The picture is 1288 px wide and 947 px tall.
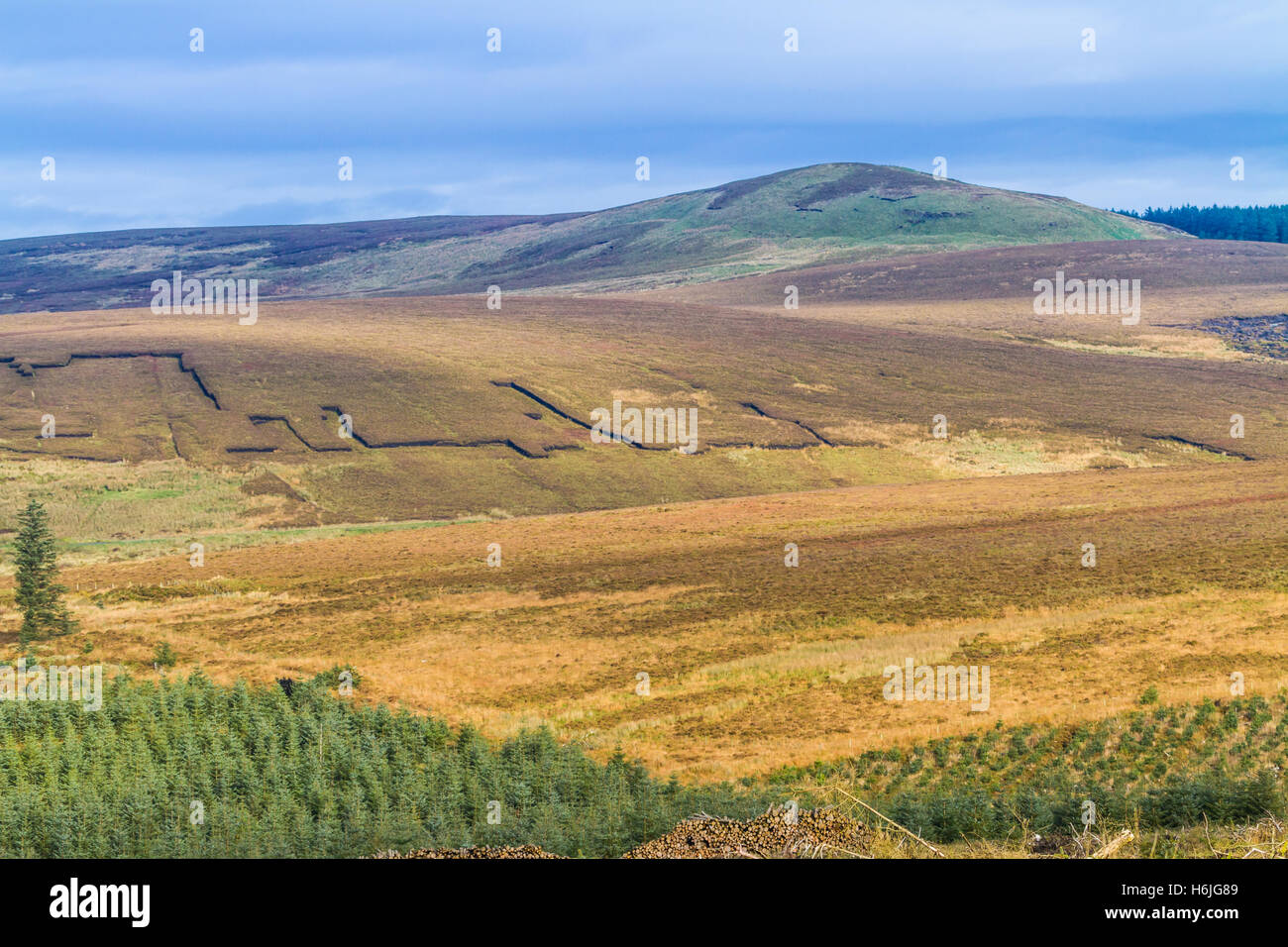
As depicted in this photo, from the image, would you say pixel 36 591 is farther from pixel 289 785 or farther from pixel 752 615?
pixel 752 615

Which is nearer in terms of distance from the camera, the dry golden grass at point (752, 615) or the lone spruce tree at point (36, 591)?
the dry golden grass at point (752, 615)

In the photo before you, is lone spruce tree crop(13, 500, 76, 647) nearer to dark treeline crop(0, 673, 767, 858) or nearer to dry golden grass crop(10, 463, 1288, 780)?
dry golden grass crop(10, 463, 1288, 780)

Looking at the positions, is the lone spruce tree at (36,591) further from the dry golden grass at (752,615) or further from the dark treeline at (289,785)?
the dark treeline at (289,785)

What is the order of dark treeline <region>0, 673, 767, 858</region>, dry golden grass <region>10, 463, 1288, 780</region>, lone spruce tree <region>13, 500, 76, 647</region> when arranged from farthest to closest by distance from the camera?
lone spruce tree <region>13, 500, 76, 647</region> < dry golden grass <region>10, 463, 1288, 780</region> < dark treeline <region>0, 673, 767, 858</region>

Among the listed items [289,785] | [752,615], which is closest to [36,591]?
[289,785]

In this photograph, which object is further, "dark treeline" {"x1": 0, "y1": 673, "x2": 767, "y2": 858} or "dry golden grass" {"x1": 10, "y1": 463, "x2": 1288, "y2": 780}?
"dry golden grass" {"x1": 10, "y1": 463, "x2": 1288, "y2": 780}

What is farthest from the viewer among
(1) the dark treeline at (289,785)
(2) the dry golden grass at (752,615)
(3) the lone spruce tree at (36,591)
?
(3) the lone spruce tree at (36,591)

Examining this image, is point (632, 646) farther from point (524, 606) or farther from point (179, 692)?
point (179, 692)

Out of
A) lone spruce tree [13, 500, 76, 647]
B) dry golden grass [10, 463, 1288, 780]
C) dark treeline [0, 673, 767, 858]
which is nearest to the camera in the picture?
dark treeline [0, 673, 767, 858]

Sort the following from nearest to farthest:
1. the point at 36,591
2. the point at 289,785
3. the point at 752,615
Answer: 1. the point at 289,785
2. the point at 36,591
3. the point at 752,615

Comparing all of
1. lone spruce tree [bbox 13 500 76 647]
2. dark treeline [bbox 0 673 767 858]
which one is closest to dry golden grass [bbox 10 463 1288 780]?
lone spruce tree [bbox 13 500 76 647]

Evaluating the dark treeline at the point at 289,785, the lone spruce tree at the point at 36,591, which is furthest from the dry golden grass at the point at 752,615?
the dark treeline at the point at 289,785

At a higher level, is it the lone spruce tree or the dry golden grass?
the lone spruce tree
